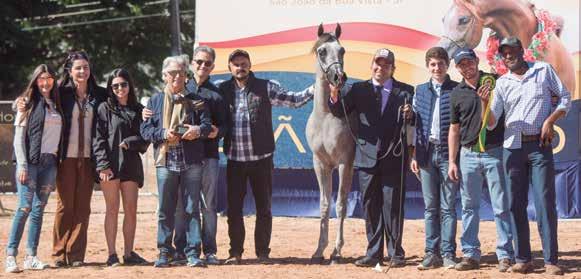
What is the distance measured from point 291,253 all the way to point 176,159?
1844 mm

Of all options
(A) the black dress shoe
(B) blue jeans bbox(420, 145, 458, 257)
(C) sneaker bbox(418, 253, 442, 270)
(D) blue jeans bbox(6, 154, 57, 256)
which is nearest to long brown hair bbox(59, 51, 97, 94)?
(D) blue jeans bbox(6, 154, 57, 256)

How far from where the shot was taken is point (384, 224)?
25.8 feet

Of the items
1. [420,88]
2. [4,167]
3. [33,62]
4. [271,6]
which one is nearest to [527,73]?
[420,88]

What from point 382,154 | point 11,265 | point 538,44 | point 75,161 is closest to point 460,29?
point 538,44

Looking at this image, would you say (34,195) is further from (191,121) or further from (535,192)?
(535,192)

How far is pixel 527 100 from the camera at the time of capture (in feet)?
23.7

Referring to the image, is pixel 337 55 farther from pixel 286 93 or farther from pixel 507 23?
Result: pixel 507 23

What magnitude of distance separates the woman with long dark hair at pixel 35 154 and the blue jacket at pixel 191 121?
758mm

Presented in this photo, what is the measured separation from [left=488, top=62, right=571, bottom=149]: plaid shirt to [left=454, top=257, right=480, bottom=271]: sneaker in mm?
1001

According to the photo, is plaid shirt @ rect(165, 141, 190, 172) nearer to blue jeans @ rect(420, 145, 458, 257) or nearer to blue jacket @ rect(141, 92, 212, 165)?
blue jacket @ rect(141, 92, 212, 165)

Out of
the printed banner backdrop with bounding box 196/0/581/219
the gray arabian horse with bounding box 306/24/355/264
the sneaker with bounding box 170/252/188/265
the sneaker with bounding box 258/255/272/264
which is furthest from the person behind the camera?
the printed banner backdrop with bounding box 196/0/581/219

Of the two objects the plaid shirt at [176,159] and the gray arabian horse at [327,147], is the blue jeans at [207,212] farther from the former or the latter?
the gray arabian horse at [327,147]

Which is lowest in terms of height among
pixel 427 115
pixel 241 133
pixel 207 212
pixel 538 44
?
pixel 207 212

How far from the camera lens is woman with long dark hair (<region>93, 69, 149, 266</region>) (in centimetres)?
784
